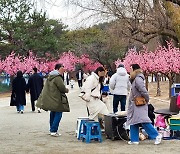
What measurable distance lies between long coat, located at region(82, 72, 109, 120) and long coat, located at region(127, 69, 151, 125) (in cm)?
108

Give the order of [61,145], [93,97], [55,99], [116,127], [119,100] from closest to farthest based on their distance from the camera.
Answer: [61,145] < [116,127] < [93,97] < [55,99] < [119,100]

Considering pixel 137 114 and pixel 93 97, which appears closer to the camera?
pixel 137 114

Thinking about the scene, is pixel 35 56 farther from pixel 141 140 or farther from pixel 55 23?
pixel 141 140

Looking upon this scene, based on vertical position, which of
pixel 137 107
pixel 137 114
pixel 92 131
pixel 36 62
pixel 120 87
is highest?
pixel 36 62

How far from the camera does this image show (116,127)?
10.2 m

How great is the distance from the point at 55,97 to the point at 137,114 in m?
2.47

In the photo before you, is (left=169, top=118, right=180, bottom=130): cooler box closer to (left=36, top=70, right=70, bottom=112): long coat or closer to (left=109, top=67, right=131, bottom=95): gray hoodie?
(left=36, top=70, right=70, bottom=112): long coat

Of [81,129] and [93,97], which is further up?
[93,97]

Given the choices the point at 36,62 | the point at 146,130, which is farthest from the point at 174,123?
the point at 36,62

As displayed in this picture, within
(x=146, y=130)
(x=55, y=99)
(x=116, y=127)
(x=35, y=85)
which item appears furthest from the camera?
(x=35, y=85)

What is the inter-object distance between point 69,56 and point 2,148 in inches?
2343

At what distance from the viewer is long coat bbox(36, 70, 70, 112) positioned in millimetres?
11156

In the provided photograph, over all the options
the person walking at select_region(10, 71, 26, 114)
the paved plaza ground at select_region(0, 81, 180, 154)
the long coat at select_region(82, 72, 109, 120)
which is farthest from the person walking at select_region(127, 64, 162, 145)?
the person walking at select_region(10, 71, 26, 114)

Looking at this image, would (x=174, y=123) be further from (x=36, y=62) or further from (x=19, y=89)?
(x=36, y=62)
